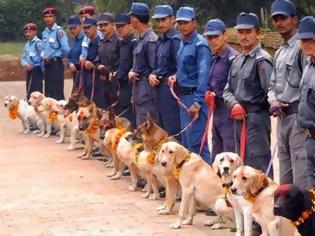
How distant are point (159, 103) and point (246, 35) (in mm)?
2417

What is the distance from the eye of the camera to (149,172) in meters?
8.81

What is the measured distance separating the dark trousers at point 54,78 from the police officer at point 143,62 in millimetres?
4567

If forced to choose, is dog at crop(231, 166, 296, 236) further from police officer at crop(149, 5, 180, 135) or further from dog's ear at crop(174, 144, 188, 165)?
police officer at crop(149, 5, 180, 135)

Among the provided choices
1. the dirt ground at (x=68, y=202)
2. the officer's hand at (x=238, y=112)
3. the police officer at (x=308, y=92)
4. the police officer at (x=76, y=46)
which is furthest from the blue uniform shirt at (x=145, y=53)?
the police officer at (x=308, y=92)

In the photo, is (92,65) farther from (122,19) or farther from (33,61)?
(33,61)

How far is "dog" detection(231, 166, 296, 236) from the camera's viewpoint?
6270mm

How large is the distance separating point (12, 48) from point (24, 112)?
18.3m

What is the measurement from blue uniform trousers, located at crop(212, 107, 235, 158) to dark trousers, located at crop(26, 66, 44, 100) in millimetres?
7367

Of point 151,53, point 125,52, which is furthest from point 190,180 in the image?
point 125,52

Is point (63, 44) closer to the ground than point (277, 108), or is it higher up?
closer to the ground

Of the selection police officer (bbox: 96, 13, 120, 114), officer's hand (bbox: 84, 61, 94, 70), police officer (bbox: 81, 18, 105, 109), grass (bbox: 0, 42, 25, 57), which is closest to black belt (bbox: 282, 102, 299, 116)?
police officer (bbox: 96, 13, 120, 114)

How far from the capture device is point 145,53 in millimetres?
9555

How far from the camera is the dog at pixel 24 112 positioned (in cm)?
1422

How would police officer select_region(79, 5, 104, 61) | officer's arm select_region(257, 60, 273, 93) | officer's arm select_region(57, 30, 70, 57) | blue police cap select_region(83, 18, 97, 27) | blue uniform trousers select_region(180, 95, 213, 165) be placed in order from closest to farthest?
1. officer's arm select_region(257, 60, 273, 93)
2. blue uniform trousers select_region(180, 95, 213, 165)
3. blue police cap select_region(83, 18, 97, 27)
4. police officer select_region(79, 5, 104, 61)
5. officer's arm select_region(57, 30, 70, 57)
